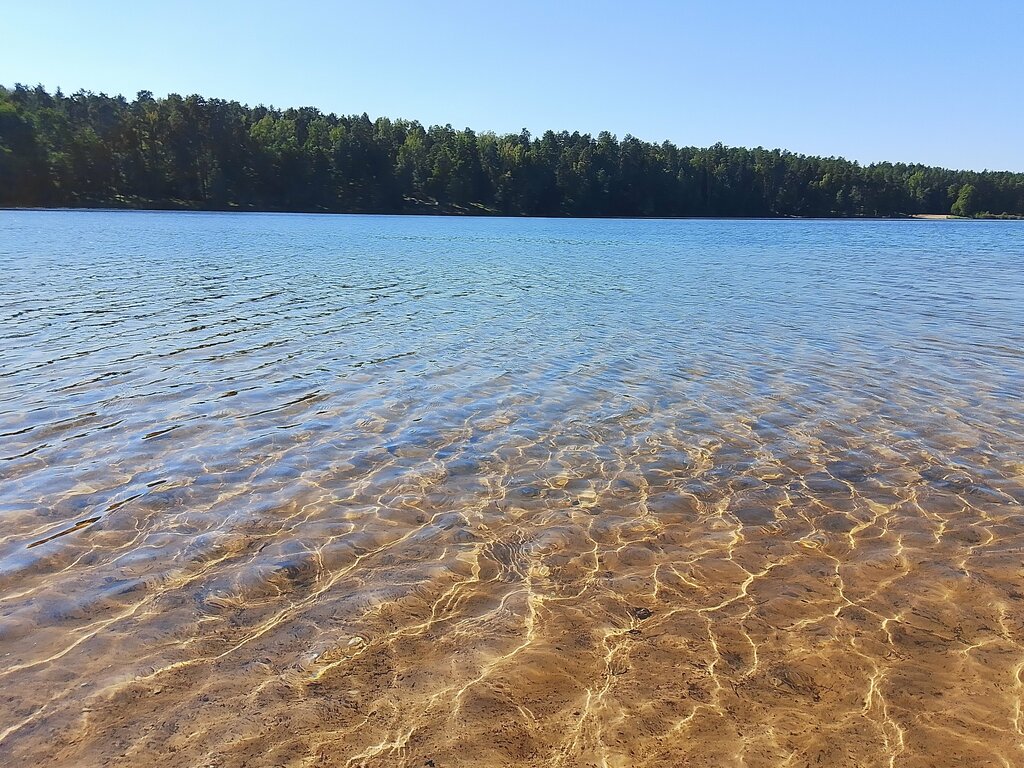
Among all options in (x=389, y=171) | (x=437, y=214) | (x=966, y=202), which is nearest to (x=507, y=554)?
(x=437, y=214)

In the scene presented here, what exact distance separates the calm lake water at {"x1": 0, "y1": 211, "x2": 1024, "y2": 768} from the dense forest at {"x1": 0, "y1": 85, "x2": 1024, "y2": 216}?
111 meters

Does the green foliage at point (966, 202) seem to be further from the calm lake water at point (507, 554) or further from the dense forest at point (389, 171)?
the calm lake water at point (507, 554)

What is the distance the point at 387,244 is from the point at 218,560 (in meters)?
44.5

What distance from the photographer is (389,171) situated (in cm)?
13512

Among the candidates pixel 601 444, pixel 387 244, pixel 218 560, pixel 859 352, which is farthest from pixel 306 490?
pixel 387 244

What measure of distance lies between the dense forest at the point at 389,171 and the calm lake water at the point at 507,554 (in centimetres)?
11077

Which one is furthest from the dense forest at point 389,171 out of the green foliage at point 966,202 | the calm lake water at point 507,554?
the calm lake water at point 507,554

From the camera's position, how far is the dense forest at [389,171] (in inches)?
4085

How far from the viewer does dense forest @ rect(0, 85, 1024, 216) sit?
104 metres

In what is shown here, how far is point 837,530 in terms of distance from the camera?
607 centimetres

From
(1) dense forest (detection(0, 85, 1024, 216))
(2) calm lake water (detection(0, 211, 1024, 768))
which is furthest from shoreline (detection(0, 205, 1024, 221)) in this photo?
(2) calm lake water (detection(0, 211, 1024, 768))

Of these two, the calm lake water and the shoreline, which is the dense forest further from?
the calm lake water

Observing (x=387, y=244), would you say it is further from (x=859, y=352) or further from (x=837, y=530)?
(x=837, y=530)

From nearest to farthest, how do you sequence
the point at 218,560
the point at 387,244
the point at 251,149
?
1. the point at 218,560
2. the point at 387,244
3. the point at 251,149
